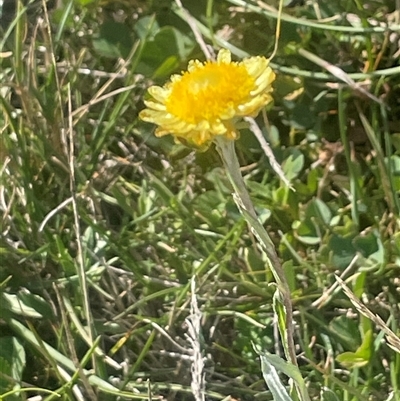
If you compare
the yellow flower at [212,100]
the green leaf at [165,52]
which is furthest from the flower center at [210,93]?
the green leaf at [165,52]

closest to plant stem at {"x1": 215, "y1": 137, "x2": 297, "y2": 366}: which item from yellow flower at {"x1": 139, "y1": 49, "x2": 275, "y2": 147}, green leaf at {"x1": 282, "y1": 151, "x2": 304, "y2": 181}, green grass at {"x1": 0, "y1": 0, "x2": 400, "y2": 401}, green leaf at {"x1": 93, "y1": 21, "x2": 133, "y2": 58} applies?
yellow flower at {"x1": 139, "y1": 49, "x2": 275, "y2": 147}

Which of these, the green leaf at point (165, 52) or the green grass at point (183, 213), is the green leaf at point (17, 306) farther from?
the green leaf at point (165, 52)

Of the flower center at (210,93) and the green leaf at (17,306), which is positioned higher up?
the flower center at (210,93)

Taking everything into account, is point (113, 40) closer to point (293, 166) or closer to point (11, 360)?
point (293, 166)

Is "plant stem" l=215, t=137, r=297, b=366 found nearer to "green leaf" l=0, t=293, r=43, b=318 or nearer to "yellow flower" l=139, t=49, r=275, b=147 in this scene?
"yellow flower" l=139, t=49, r=275, b=147

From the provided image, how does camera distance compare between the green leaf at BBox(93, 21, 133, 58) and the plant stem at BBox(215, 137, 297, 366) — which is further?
the green leaf at BBox(93, 21, 133, 58)

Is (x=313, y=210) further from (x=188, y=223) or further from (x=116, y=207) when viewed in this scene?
(x=116, y=207)

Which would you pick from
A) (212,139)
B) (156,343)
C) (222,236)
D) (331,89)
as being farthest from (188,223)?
(212,139)
